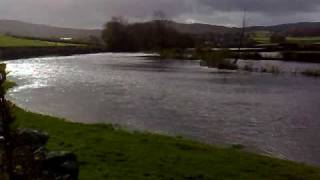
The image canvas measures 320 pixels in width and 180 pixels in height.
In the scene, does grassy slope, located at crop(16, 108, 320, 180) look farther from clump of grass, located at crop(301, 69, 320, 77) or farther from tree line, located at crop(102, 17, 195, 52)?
tree line, located at crop(102, 17, 195, 52)

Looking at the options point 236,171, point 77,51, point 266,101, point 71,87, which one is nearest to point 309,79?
point 266,101

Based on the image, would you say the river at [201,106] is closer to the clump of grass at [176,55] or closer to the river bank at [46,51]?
the clump of grass at [176,55]

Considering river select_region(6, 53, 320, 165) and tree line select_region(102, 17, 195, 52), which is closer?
river select_region(6, 53, 320, 165)

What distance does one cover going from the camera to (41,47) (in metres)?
182

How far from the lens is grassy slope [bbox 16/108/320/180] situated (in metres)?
18.2

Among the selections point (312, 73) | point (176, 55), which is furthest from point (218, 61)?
point (176, 55)

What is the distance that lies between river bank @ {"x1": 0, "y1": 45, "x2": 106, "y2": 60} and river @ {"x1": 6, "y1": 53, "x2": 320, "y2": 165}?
84526 mm

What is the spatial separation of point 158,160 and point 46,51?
16663 cm

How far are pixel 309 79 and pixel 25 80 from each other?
132 feet

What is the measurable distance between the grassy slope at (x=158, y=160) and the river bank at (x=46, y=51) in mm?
134095

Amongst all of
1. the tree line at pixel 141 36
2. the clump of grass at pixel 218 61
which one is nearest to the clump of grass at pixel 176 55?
the clump of grass at pixel 218 61

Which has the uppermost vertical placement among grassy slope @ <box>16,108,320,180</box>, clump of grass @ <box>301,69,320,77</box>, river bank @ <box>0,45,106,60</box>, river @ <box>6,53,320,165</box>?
grassy slope @ <box>16,108,320,180</box>

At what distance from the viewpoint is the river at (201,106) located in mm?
31641

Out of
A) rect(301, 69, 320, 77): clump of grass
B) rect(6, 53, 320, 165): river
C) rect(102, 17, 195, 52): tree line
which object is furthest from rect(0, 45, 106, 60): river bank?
rect(301, 69, 320, 77): clump of grass
